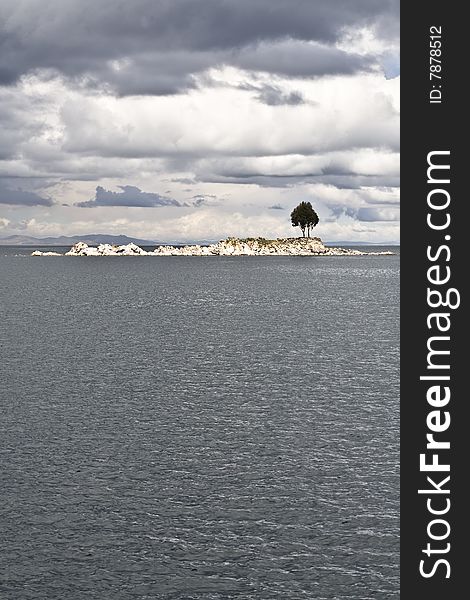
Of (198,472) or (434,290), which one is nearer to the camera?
(434,290)

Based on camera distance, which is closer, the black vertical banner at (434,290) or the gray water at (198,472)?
the black vertical banner at (434,290)

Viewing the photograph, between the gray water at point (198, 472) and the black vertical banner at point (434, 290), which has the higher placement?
the black vertical banner at point (434, 290)

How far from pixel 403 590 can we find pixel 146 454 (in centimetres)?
2745

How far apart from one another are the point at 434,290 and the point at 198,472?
991 inches

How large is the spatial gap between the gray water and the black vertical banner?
7643mm

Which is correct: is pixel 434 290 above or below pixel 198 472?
above

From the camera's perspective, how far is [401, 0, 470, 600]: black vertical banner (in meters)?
28.5

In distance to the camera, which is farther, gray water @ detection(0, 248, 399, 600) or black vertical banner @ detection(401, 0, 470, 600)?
gray water @ detection(0, 248, 399, 600)

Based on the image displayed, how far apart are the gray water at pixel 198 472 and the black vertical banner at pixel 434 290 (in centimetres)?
764

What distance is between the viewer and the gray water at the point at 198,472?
35.7m

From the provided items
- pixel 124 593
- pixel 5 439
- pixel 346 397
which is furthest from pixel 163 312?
pixel 124 593

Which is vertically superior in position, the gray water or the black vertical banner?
the black vertical banner

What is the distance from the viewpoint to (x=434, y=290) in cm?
2920

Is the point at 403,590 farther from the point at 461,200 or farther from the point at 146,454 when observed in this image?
the point at 146,454
